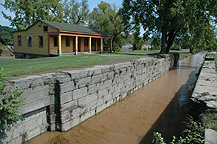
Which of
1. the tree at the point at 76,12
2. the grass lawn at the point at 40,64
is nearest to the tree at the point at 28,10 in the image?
the tree at the point at 76,12

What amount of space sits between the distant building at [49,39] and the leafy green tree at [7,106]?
15.0 m

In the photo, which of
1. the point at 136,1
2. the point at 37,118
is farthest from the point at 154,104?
the point at 136,1

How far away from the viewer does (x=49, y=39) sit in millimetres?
19406

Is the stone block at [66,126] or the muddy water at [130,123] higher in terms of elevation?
the stone block at [66,126]

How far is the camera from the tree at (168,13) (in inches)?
692

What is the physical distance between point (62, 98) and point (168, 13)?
55.8 ft

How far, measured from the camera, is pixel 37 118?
4.69 m

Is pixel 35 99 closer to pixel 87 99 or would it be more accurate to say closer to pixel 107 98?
pixel 87 99

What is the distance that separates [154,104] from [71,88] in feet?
13.6

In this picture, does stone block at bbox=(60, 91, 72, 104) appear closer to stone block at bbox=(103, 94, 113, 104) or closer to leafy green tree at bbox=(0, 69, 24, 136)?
leafy green tree at bbox=(0, 69, 24, 136)

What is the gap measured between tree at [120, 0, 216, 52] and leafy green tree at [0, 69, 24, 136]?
672 inches

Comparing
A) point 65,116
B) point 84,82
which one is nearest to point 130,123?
point 84,82

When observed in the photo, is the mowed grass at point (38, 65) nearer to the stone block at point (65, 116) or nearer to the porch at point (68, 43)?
the stone block at point (65, 116)

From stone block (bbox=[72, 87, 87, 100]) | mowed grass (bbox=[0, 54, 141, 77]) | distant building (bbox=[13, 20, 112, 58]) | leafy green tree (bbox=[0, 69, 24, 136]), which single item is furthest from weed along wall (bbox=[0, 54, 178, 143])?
distant building (bbox=[13, 20, 112, 58])
